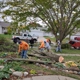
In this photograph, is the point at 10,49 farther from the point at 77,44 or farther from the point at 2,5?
the point at 77,44

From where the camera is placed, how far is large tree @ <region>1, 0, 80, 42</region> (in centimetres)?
2678

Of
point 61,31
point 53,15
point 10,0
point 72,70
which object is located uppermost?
point 10,0

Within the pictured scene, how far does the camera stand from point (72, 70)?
880 cm

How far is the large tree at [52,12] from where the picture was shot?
26781 millimetres

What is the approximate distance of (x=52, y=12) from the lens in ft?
93.0

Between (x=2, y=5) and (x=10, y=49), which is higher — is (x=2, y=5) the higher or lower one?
the higher one

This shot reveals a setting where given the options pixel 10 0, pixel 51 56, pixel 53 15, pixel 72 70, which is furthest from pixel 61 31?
pixel 72 70

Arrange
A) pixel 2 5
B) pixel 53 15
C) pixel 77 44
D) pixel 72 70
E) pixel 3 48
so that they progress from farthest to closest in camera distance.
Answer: pixel 77 44 < pixel 53 15 < pixel 2 5 < pixel 3 48 < pixel 72 70

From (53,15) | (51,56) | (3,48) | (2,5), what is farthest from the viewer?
(53,15)

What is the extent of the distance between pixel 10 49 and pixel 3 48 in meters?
0.65

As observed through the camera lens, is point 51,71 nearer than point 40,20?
Yes

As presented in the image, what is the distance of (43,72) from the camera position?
26.5 ft

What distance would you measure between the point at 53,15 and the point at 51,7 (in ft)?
6.45

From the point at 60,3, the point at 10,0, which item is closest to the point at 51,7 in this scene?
the point at 60,3
